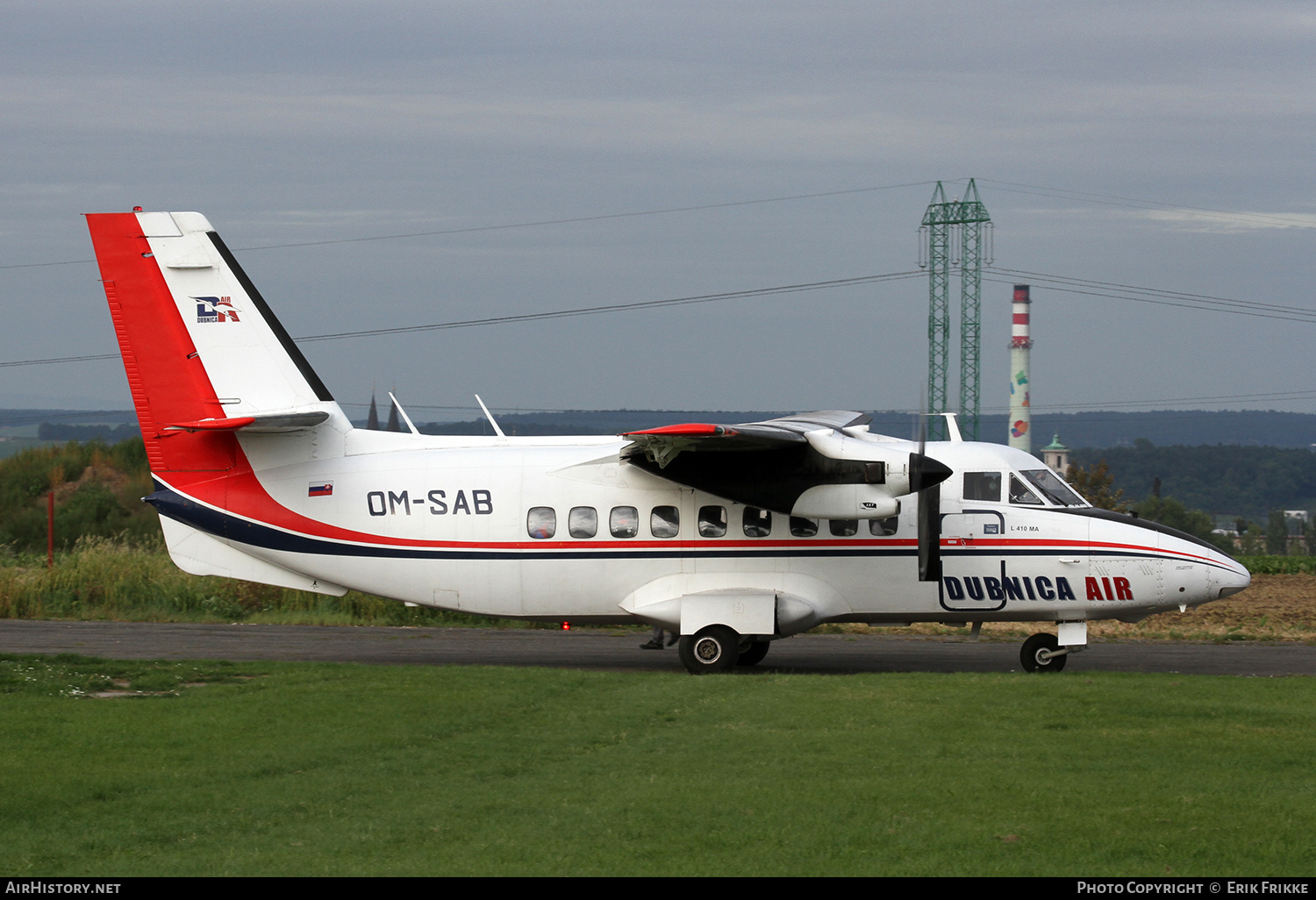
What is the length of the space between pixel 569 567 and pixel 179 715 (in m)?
6.37

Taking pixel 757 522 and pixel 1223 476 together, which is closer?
pixel 757 522

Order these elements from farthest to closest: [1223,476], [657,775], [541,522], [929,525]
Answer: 1. [1223,476]
2. [541,522]
3. [929,525]
4. [657,775]

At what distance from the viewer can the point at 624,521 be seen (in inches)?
703

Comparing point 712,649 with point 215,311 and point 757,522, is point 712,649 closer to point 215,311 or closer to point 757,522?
point 757,522

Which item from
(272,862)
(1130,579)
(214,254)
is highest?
(214,254)

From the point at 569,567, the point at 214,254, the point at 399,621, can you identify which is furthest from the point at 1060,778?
the point at 399,621

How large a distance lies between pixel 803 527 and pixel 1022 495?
3.02 m

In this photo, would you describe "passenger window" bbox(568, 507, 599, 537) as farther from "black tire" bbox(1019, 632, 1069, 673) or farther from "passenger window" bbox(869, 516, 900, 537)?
"black tire" bbox(1019, 632, 1069, 673)

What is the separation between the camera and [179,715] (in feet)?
41.6

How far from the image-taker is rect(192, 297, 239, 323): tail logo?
720 inches

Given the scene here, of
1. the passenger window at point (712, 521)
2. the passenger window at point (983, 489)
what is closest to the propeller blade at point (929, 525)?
the passenger window at point (983, 489)

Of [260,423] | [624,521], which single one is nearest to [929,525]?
[624,521]
